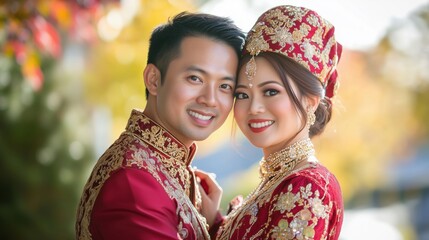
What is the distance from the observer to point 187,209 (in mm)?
2799

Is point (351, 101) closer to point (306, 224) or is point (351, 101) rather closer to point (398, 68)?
point (398, 68)

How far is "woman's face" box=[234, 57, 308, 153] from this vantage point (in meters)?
2.73

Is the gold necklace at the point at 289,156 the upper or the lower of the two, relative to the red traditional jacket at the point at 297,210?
upper

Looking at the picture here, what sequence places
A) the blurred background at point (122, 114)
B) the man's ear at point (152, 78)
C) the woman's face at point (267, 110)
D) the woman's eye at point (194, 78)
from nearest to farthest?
the woman's face at point (267, 110) → the woman's eye at point (194, 78) → the man's ear at point (152, 78) → the blurred background at point (122, 114)

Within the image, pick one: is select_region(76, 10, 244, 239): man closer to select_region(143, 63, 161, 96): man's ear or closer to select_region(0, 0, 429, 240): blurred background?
select_region(143, 63, 161, 96): man's ear

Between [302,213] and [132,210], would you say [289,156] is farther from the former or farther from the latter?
[132,210]

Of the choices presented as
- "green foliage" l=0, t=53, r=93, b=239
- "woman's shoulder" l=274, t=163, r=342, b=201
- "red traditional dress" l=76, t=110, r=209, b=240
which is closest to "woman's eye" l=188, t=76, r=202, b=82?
"red traditional dress" l=76, t=110, r=209, b=240

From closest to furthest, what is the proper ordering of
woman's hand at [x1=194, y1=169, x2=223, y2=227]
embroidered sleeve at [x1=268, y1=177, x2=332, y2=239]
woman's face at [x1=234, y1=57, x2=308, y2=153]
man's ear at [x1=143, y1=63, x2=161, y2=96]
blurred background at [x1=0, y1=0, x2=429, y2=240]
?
embroidered sleeve at [x1=268, y1=177, x2=332, y2=239] < woman's face at [x1=234, y1=57, x2=308, y2=153] < man's ear at [x1=143, y1=63, x2=161, y2=96] < woman's hand at [x1=194, y1=169, x2=223, y2=227] < blurred background at [x1=0, y1=0, x2=429, y2=240]

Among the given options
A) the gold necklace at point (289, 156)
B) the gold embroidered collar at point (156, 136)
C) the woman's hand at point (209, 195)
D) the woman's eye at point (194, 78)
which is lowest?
the woman's hand at point (209, 195)

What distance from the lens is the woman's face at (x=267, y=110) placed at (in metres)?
2.73

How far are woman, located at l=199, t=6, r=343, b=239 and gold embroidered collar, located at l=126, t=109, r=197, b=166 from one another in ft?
0.80

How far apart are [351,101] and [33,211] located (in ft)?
11.9

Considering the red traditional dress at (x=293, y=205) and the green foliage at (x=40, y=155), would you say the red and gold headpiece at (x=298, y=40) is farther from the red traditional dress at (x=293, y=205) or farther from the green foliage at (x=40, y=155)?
the green foliage at (x=40, y=155)

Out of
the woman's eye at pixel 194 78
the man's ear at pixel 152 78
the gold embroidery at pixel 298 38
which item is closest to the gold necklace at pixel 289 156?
the gold embroidery at pixel 298 38
